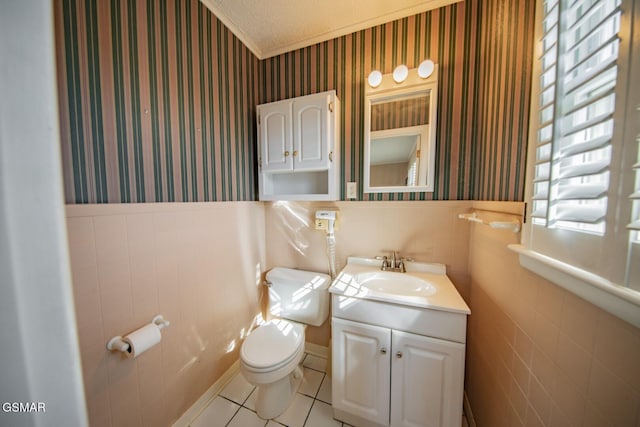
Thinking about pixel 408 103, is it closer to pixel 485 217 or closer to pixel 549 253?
pixel 485 217

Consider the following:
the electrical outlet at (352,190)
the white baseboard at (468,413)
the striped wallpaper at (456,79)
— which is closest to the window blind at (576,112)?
the striped wallpaper at (456,79)

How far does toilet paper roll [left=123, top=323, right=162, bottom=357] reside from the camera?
0.84 meters

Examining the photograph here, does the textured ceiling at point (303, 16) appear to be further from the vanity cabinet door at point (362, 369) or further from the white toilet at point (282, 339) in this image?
the vanity cabinet door at point (362, 369)

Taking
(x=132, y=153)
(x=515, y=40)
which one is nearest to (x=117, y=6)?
(x=132, y=153)

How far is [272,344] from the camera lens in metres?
1.22

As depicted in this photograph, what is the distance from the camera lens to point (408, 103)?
1324mm

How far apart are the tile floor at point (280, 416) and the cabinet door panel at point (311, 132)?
148 centimetres

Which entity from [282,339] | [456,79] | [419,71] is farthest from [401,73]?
[282,339]

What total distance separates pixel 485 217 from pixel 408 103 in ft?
2.73

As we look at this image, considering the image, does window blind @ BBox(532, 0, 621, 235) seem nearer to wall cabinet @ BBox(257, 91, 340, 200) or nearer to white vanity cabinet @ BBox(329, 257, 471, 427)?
white vanity cabinet @ BBox(329, 257, 471, 427)

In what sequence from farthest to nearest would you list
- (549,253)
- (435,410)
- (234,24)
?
(234,24)
(435,410)
(549,253)

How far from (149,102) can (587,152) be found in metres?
1.61

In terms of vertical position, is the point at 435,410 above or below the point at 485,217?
below

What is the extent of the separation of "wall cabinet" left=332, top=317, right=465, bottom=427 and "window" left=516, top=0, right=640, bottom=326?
0.58m
